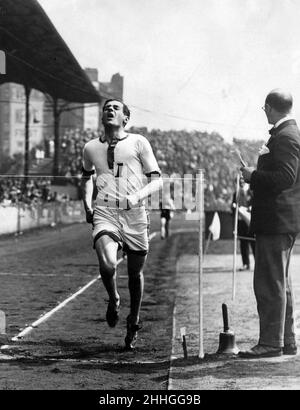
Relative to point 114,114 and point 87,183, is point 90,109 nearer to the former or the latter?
point 87,183

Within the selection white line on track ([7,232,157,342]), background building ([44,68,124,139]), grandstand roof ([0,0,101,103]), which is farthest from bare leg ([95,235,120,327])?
grandstand roof ([0,0,101,103])

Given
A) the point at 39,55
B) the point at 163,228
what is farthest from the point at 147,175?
the point at 163,228

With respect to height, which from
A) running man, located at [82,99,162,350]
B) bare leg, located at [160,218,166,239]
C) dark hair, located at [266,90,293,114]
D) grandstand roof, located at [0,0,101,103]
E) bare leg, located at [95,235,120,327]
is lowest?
bare leg, located at [160,218,166,239]

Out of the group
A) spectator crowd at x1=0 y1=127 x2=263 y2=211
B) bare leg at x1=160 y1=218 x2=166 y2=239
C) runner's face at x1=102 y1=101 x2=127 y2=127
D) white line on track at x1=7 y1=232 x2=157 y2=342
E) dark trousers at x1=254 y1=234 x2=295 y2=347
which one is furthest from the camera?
bare leg at x1=160 y1=218 x2=166 y2=239

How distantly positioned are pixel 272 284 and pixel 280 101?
127 centimetres

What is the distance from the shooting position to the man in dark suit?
6434mm

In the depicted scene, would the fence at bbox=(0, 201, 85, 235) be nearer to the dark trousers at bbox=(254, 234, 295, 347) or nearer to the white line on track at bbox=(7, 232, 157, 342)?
the white line on track at bbox=(7, 232, 157, 342)

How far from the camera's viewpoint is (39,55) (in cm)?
884

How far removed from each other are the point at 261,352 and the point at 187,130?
2023 mm

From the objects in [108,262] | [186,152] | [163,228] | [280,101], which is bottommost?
[163,228]

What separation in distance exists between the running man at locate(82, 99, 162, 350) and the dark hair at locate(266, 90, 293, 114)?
0.99 m

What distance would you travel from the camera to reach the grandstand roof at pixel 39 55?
25.5ft

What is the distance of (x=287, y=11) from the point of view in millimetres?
6941

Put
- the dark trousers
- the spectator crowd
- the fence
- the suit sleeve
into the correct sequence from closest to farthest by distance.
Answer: the suit sleeve → the dark trousers → the spectator crowd → the fence
